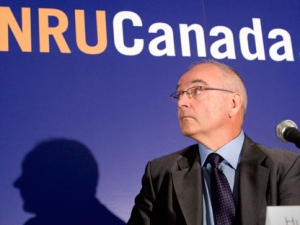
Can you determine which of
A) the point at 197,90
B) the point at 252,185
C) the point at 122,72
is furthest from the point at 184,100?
the point at 122,72

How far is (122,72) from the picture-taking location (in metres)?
1.93

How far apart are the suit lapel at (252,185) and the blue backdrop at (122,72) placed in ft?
1.97

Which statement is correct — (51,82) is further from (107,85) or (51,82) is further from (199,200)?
(199,200)

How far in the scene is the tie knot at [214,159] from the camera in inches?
51.4

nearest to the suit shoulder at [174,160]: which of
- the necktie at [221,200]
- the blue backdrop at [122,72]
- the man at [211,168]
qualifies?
the man at [211,168]

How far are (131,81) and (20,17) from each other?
0.53 meters

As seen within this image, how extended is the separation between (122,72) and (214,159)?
75cm

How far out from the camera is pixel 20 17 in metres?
1.91

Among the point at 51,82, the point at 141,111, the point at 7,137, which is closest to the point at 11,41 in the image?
the point at 51,82

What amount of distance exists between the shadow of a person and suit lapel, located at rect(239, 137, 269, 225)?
65 centimetres

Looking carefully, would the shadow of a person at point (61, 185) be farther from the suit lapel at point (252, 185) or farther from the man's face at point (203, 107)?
the suit lapel at point (252, 185)

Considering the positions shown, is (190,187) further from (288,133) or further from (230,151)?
(288,133)

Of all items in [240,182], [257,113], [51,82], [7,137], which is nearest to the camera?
[240,182]

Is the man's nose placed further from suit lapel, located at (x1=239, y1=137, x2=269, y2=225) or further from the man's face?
suit lapel, located at (x1=239, y1=137, x2=269, y2=225)
